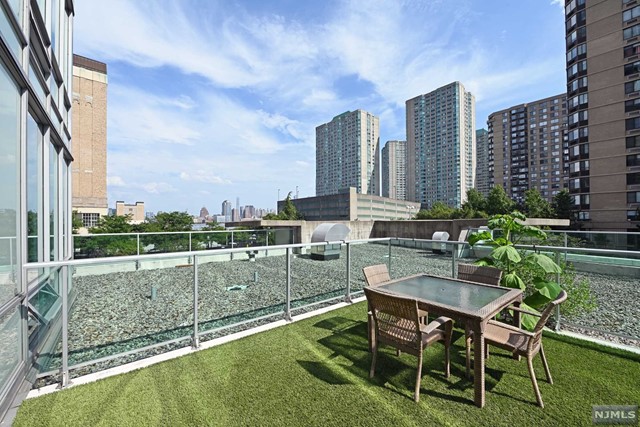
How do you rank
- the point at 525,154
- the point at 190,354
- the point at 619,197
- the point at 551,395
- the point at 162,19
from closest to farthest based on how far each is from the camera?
the point at 551,395
the point at 190,354
the point at 162,19
the point at 619,197
the point at 525,154

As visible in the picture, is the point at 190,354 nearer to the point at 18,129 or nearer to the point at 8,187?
the point at 8,187

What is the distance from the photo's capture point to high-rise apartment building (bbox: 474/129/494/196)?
84.9 metres

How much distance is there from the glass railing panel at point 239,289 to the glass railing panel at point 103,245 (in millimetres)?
4519

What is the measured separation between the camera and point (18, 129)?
2717mm

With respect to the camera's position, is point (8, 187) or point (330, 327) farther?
point (330, 327)

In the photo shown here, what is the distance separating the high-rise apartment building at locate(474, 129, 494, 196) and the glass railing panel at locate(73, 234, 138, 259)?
9471 centimetres

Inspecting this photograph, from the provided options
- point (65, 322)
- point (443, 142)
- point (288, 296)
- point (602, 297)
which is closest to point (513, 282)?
point (602, 297)

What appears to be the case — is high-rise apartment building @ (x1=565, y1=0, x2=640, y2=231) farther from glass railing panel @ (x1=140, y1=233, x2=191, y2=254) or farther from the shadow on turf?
glass railing panel @ (x1=140, y1=233, x2=191, y2=254)

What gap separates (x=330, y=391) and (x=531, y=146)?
97592 mm

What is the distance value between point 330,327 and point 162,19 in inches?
337

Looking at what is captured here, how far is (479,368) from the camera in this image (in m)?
2.36

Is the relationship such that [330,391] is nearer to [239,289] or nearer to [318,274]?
[239,289]

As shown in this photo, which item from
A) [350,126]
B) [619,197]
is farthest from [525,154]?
[619,197]

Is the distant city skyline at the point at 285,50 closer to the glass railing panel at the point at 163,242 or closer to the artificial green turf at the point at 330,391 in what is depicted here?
the glass railing panel at the point at 163,242
